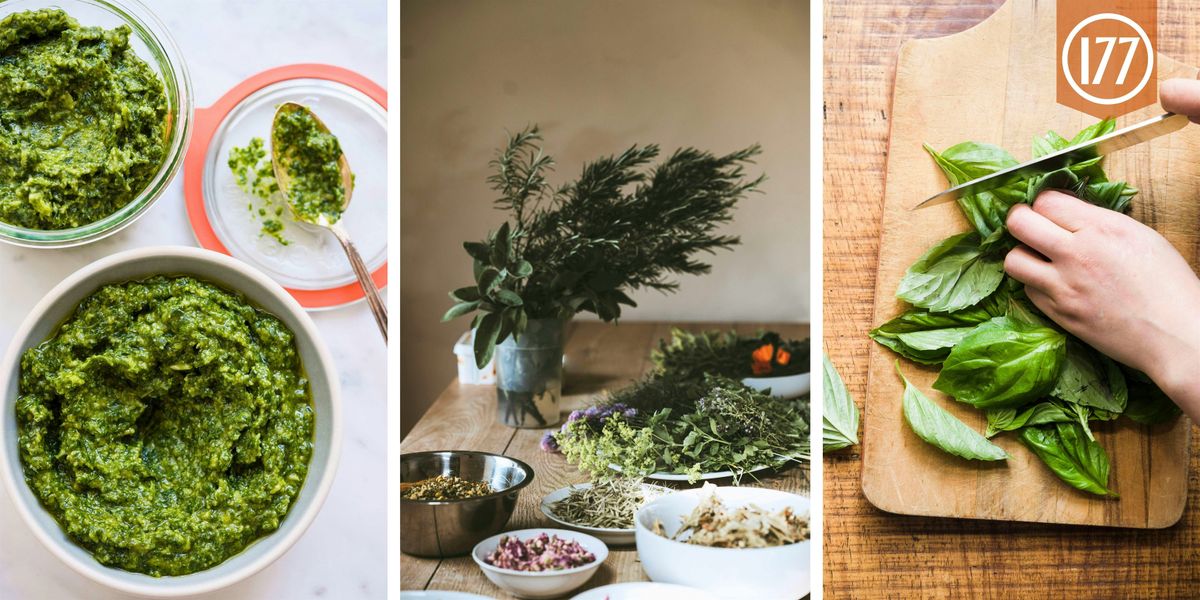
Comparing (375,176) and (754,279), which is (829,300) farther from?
(375,176)

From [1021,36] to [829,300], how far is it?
380 mm

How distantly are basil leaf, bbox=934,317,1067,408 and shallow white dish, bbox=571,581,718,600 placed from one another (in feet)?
1.23

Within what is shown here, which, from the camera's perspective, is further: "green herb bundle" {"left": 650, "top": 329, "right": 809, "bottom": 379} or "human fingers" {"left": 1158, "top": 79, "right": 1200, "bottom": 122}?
"green herb bundle" {"left": 650, "top": 329, "right": 809, "bottom": 379}

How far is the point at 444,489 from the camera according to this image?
86 centimetres

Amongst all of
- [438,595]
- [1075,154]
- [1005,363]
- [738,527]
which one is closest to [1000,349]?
[1005,363]

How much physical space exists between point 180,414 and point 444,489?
0.31 m

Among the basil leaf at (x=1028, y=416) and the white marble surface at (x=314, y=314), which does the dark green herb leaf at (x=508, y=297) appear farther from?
the basil leaf at (x=1028, y=416)

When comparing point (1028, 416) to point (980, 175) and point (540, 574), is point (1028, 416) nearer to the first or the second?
point (980, 175)

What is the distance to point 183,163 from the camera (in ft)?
2.98

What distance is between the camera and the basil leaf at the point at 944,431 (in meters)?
0.85

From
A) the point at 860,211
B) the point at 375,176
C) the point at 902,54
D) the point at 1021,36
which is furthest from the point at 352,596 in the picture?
the point at 1021,36

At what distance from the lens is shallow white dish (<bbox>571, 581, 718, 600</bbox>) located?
32.6 inches

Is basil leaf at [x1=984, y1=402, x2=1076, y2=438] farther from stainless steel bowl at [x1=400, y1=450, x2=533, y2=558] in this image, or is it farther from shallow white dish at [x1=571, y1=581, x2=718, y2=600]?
stainless steel bowl at [x1=400, y1=450, x2=533, y2=558]

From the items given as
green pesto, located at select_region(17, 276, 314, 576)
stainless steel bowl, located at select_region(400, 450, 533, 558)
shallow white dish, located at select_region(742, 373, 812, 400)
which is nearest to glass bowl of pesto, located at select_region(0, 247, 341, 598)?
green pesto, located at select_region(17, 276, 314, 576)
